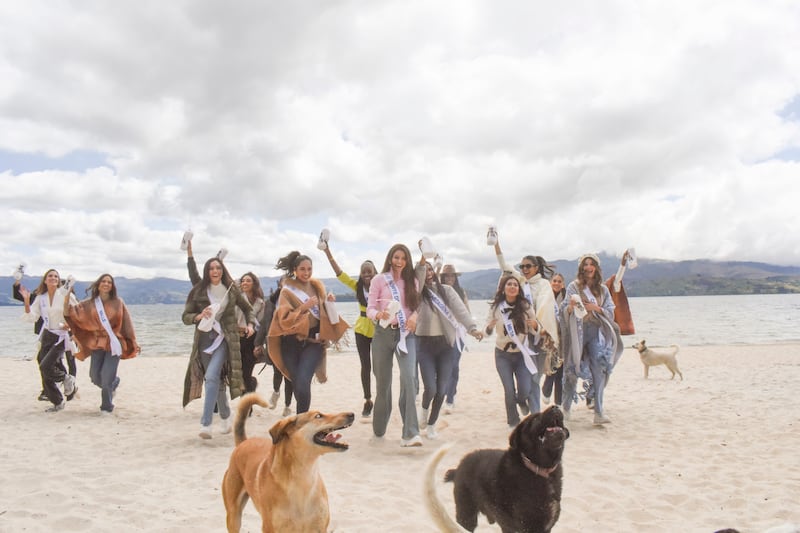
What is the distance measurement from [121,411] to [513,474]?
7.57 metres

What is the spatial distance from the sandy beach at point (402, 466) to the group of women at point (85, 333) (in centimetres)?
52

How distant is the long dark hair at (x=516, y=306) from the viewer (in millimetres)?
6473

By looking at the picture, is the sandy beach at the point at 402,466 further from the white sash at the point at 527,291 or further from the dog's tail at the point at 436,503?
the white sash at the point at 527,291

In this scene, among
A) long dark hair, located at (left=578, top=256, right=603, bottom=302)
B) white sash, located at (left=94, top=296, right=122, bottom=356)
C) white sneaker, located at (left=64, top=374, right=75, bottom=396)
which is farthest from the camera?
white sneaker, located at (left=64, top=374, right=75, bottom=396)

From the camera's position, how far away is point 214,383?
6.34 metres

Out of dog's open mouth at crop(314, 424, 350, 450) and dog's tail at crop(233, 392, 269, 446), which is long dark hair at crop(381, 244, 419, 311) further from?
dog's open mouth at crop(314, 424, 350, 450)

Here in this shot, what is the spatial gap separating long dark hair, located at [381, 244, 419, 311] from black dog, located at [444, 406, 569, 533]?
2.69 m

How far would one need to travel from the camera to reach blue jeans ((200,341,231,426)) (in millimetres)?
6336

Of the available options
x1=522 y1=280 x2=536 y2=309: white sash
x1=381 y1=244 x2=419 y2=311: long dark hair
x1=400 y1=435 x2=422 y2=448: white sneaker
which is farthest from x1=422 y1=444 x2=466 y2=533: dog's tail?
x1=522 y1=280 x2=536 y2=309: white sash

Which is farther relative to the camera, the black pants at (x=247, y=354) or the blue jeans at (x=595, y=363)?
the black pants at (x=247, y=354)

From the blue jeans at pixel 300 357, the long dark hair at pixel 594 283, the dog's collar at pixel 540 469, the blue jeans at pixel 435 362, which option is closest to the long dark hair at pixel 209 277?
the blue jeans at pixel 300 357

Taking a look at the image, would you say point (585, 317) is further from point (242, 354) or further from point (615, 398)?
point (242, 354)

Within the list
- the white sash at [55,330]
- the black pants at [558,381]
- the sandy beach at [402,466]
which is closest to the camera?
the sandy beach at [402,466]

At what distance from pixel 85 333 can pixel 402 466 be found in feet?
18.5
